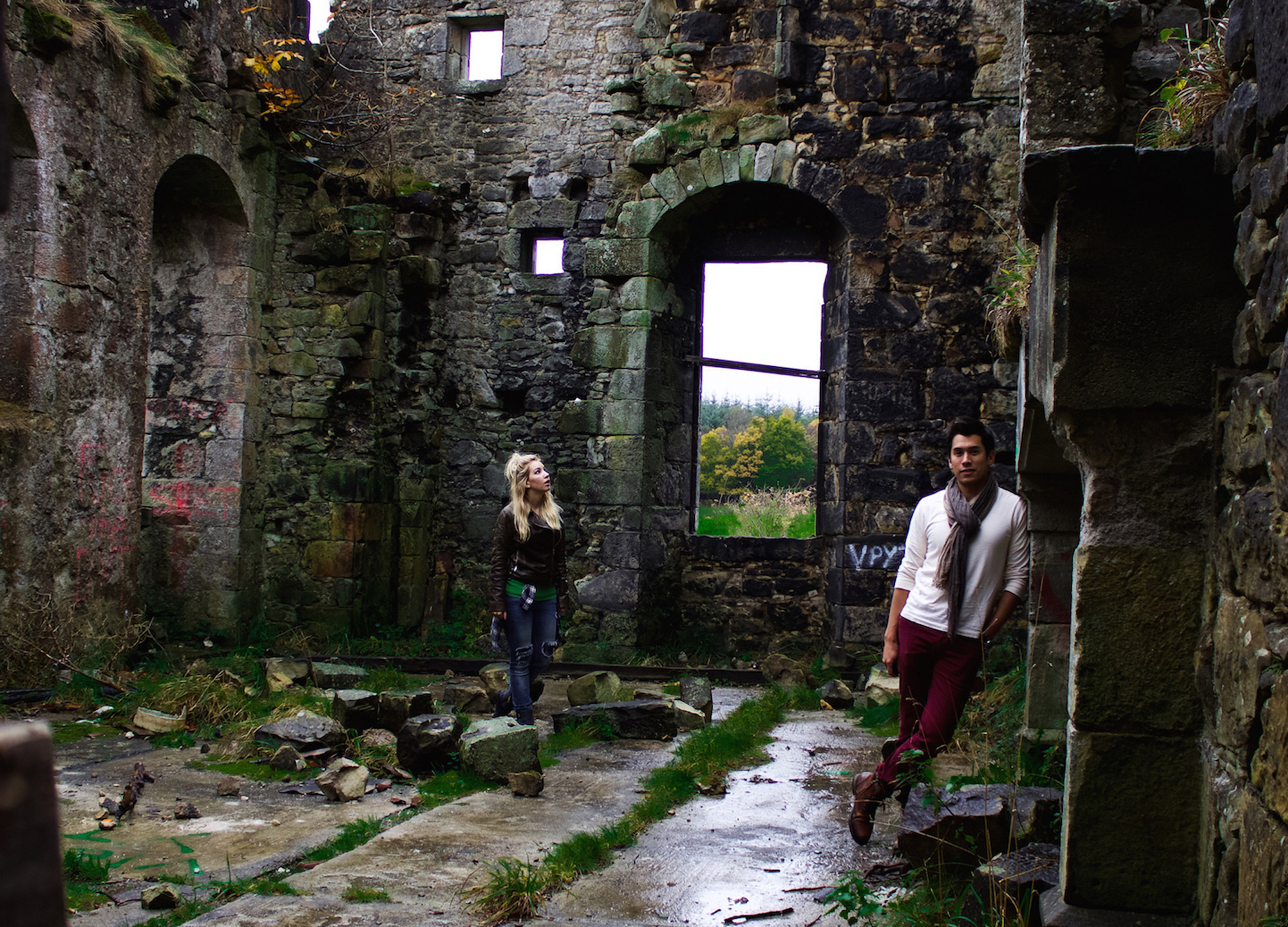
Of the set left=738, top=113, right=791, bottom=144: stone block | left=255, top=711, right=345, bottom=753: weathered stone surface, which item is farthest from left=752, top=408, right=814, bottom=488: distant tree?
left=255, top=711, right=345, bottom=753: weathered stone surface

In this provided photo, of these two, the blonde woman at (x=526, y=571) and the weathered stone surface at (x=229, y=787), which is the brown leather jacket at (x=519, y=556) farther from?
the weathered stone surface at (x=229, y=787)

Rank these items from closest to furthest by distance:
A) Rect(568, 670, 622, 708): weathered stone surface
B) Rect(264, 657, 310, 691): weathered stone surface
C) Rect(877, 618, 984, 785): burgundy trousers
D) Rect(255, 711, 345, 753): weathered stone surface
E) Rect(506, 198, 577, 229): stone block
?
Rect(877, 618, 984, 785): burgundy trousers → Rect(255, 711, 345, 753): weathered stone surface → Rect(568, 670, 622, 708): weathered stone surface → Rect(264, 657, 310, 691): weathered stone surface → Rect(506, 198, 577, 229): stone block

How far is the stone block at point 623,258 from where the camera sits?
29.4 ft

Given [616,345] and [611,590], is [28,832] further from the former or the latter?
[616,345]

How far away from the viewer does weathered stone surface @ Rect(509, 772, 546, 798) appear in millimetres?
4711

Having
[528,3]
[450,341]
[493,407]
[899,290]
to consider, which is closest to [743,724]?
[899,290]

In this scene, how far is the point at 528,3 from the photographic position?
9.77 metres

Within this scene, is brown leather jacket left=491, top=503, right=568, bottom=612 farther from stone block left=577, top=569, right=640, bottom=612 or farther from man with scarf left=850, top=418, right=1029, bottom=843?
stone block left=577, top=569, right=640, bottom=612

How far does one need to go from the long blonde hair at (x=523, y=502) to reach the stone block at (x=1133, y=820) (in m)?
3.51

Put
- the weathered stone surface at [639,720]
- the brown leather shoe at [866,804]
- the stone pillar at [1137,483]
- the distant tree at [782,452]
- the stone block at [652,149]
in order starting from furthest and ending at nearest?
1. the distant tree at [782,452]
2. the stone block at [652,149]
3. the weathered stone surface at [639,720]
4. the brown leather shoe at [866,804]
5. the stone pillar at [1137,483]

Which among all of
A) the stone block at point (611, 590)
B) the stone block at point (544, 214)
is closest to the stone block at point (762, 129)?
the stone block at point (544, 214)

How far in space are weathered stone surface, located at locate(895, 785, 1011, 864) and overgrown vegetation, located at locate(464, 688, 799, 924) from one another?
3.63ft

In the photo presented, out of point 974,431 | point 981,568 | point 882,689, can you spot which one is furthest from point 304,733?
point 882,689

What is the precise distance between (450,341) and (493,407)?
80cm
